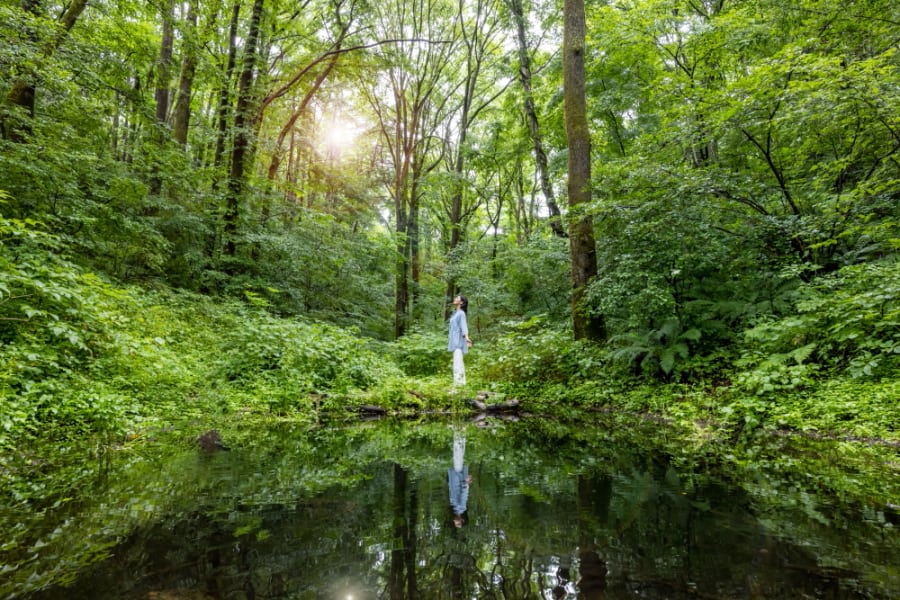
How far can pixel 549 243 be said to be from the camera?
12453 mm

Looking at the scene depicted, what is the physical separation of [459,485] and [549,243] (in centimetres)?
1017

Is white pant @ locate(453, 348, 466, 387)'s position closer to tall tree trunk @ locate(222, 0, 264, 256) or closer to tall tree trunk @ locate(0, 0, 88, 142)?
tall tree trunk @ locate(222, 0, 264, 256)

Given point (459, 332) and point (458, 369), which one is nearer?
point (458, 369)

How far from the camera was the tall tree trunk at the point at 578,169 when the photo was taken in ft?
29.5

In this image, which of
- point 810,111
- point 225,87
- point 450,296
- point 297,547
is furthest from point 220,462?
point 450,296

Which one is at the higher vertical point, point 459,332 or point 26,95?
point 26,95

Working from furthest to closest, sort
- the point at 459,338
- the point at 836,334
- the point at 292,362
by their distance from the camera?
the point at 459,338 < the point at 292,362 < the point at 836,334

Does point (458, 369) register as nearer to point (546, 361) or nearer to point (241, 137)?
point (546, 361)

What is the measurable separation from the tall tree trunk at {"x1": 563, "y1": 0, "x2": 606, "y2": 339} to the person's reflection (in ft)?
17.3

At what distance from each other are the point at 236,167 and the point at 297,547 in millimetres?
12968

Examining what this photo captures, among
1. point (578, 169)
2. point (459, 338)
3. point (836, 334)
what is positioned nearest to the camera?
point (836, 334)

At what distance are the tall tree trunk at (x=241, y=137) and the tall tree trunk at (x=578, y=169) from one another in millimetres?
8916

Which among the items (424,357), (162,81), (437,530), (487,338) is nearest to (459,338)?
(424,357)

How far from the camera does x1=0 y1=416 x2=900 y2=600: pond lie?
1.71 m
